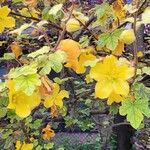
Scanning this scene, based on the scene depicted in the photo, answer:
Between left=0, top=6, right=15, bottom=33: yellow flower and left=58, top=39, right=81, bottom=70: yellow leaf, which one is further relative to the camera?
left=0, top=6, right=15, bottom=33: yellow flower

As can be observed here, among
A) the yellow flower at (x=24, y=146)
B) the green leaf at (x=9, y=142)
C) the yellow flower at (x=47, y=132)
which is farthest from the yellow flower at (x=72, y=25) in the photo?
the yellow flower at (x=47, y=132)

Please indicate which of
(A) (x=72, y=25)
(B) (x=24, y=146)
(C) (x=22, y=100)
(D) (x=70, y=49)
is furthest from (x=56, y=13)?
(B) (x=24, y=146)

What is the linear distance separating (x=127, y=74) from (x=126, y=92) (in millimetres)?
42

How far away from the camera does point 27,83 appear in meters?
0.85

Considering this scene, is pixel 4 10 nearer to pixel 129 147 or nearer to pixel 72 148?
pixel 129 147

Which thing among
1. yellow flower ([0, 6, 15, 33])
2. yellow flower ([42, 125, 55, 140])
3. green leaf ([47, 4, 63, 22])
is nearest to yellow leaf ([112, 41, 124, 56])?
green leaf ([47, 4, 63, 22])

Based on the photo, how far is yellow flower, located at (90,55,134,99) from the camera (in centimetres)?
93

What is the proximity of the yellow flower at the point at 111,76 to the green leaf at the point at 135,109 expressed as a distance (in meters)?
0.04

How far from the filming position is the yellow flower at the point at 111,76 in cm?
93

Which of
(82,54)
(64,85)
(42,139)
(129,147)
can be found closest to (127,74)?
(82,54)

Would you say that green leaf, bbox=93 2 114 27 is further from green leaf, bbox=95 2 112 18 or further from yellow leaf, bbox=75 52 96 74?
yellow leaf, bbox=75 52 96 74

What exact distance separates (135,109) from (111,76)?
0.09 meters

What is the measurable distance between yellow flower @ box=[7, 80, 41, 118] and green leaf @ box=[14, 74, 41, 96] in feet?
0.11

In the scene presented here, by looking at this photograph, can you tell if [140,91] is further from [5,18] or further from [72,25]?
[5,18]
